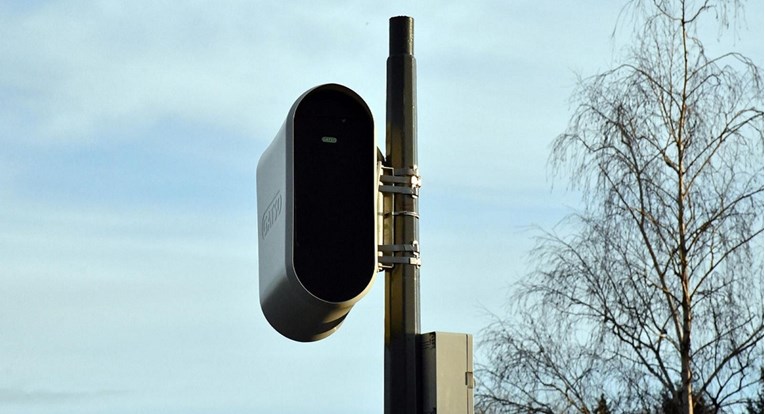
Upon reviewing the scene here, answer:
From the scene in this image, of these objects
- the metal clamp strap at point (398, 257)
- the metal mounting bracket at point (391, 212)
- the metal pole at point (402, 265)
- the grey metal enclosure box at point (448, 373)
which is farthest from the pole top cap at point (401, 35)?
the grey metal enclosure box at point (448, 373)

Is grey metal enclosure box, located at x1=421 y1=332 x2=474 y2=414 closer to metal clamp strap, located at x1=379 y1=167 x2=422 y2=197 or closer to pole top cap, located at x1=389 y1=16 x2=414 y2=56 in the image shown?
metal clamp strap, located at x1=379 y1=167 x2=422 y2=197

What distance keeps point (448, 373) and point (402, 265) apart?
351 millimetres

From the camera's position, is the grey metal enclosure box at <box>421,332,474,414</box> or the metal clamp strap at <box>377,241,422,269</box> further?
the metal clamp strap at <box>377,241,422,269</box>

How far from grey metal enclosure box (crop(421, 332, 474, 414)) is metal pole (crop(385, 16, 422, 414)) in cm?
6

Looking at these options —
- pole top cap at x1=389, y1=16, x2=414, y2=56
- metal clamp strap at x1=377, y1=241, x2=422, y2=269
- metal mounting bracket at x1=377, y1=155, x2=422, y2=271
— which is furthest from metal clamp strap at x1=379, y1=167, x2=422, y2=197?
pole top cap at x1=389, y1=16, x2=414, y2=56

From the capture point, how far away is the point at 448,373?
347 centimetres

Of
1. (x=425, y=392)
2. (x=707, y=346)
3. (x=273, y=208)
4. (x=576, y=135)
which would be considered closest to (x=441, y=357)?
(x=425, y=392)

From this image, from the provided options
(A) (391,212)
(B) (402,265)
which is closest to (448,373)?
(B) (402,265)

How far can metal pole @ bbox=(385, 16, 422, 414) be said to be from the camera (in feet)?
11.7

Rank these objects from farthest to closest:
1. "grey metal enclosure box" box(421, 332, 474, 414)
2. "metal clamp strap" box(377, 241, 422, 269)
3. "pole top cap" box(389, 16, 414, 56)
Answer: "pole top cap" box(389, 16, 414, 56) < "metal clamp strap" box(377, 241, 422, 269) < "grey metal enclosure box" box(421, 332, 474, 414)

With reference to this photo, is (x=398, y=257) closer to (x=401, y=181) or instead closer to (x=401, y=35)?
(x=401, y=181)

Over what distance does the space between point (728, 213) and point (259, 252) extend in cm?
710

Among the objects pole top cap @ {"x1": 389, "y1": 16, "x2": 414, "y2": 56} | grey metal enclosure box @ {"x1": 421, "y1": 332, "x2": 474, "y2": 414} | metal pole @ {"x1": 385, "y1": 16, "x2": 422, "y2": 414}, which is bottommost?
grey metal enclosure box @ {"x1": 421, "y1": 332, "x2": 474, "y2": 414}

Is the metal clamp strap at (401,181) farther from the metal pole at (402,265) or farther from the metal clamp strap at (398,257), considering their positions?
the metal clamp strap at (398,257)
